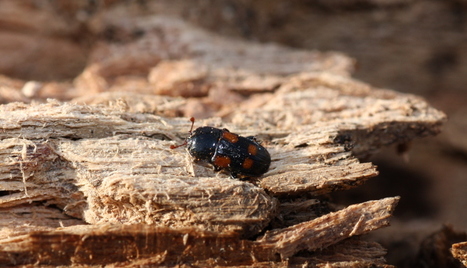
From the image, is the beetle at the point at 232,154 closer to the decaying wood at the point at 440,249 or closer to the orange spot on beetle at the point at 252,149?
the orange spot on beetle at the point at 252,149

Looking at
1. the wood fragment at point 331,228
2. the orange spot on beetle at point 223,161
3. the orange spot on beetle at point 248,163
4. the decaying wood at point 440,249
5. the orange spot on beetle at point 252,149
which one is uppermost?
the orange spot on beetle at point 252,149

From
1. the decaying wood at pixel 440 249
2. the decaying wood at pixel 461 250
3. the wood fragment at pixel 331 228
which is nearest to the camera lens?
the wood fragment at pixel 331 228

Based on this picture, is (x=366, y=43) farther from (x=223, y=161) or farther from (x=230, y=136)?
(x=223, y=161)

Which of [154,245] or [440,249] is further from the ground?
[154,245]

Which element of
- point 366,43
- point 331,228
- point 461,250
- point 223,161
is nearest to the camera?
point 331,228

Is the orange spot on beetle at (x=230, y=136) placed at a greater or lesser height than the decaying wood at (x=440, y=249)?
greater

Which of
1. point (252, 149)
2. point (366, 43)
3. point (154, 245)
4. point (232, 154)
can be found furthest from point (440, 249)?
point (366, 43)

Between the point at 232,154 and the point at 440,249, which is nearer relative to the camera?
the point at 232,154

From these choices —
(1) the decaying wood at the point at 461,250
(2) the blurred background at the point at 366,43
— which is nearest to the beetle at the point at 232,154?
(1) the decaying wood at the point at 461,250
